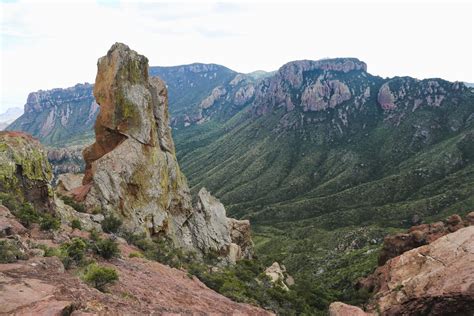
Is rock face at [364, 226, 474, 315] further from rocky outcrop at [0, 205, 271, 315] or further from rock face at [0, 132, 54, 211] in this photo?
rock face at [0, 132, 54, 211]

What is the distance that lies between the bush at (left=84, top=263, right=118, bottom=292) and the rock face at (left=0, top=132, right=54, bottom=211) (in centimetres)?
1403

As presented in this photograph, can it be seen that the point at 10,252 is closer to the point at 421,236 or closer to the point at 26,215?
the point at 26,215

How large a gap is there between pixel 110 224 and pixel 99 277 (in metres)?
19.2

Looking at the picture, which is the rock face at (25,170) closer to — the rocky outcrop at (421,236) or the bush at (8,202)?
the bush at (8,202)

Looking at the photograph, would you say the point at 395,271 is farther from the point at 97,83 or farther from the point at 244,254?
the point at 97,83

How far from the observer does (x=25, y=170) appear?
2936 cm

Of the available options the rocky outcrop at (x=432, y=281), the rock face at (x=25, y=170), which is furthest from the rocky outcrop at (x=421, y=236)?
the rock face at (x=25, y=170)

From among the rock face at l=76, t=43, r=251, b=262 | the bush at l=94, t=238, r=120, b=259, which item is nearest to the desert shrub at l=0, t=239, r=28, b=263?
the bush at l=94, t=238, r=120, b=259

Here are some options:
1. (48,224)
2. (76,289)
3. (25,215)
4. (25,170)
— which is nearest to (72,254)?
(48,224)

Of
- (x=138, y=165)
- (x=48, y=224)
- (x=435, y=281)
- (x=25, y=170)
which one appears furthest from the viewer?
(x=138, y=165)

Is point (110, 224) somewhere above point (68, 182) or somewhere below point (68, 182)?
below

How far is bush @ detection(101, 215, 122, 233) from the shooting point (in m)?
35.7

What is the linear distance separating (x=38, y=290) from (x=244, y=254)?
54.7 m

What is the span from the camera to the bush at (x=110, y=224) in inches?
1405
